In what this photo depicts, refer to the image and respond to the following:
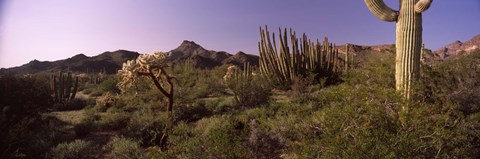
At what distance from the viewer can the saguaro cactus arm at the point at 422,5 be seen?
21.6 ft

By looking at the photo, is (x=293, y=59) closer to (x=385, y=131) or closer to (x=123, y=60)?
(x=385, y=131)

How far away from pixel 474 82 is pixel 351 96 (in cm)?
584

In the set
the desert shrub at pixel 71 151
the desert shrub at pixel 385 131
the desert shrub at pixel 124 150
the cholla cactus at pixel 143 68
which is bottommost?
the desert shrub at pixel 71 151

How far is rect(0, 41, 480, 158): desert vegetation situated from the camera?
469 cm

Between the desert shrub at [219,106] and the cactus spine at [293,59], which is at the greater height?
the cactus spine at [293,59]

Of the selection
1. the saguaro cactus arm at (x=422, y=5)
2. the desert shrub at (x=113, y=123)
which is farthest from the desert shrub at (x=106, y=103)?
the saguaro cactus arm at (x=422, y=5)

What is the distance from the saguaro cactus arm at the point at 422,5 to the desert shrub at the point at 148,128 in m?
5.96

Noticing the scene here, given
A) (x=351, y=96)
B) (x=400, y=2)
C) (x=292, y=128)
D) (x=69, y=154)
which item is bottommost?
(x=69, y=154)

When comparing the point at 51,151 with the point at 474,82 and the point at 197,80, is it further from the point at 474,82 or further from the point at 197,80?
the point at 197,80

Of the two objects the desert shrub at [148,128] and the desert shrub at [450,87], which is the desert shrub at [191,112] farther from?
the desert shrub at [450,87]

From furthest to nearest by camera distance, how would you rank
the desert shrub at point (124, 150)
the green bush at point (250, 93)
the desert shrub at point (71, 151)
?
1. the green bush at point (250, 93)
2. the desert shrub at point (71, 151)
3. the desert shrub at point (124, 150)

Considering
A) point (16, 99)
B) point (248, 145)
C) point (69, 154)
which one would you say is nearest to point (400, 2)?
point (248, 145)

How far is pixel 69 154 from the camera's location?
22.8 ft

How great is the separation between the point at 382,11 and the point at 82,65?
177 ft
